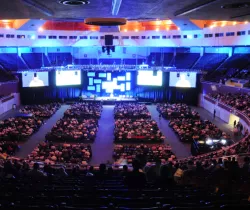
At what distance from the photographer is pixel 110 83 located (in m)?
41.4

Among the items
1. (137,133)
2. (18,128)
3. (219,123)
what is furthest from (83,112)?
(219,123)

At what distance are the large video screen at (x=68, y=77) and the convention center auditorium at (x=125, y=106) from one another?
0.41 feet

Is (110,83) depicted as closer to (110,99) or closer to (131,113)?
(110,99)

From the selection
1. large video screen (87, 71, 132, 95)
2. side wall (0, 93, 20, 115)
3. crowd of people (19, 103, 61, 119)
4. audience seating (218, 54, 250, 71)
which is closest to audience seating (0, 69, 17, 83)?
side wall (0, 93, 20, 115)

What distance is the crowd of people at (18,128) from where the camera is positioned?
75.0ft

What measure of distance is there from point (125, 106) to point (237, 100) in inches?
455

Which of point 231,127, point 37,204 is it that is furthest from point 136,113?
point 37,204

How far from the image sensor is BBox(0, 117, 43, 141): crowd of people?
22875 mm

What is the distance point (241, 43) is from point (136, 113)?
50.4 feet

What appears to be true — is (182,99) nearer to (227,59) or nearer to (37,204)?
(227,59)

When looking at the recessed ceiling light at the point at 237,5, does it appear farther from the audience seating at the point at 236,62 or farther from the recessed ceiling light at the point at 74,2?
the audience seating at the point at 236,62

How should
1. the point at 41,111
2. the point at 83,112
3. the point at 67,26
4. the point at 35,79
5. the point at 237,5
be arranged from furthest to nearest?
1. the point at 67,26
2. the point at 35,79
3. the point at 41,111
4. the point at 83,112
5. the point at 237,5

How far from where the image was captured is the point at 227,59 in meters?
40.9

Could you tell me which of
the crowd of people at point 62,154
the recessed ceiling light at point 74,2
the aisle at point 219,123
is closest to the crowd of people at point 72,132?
the crowd of people at point 62,154
